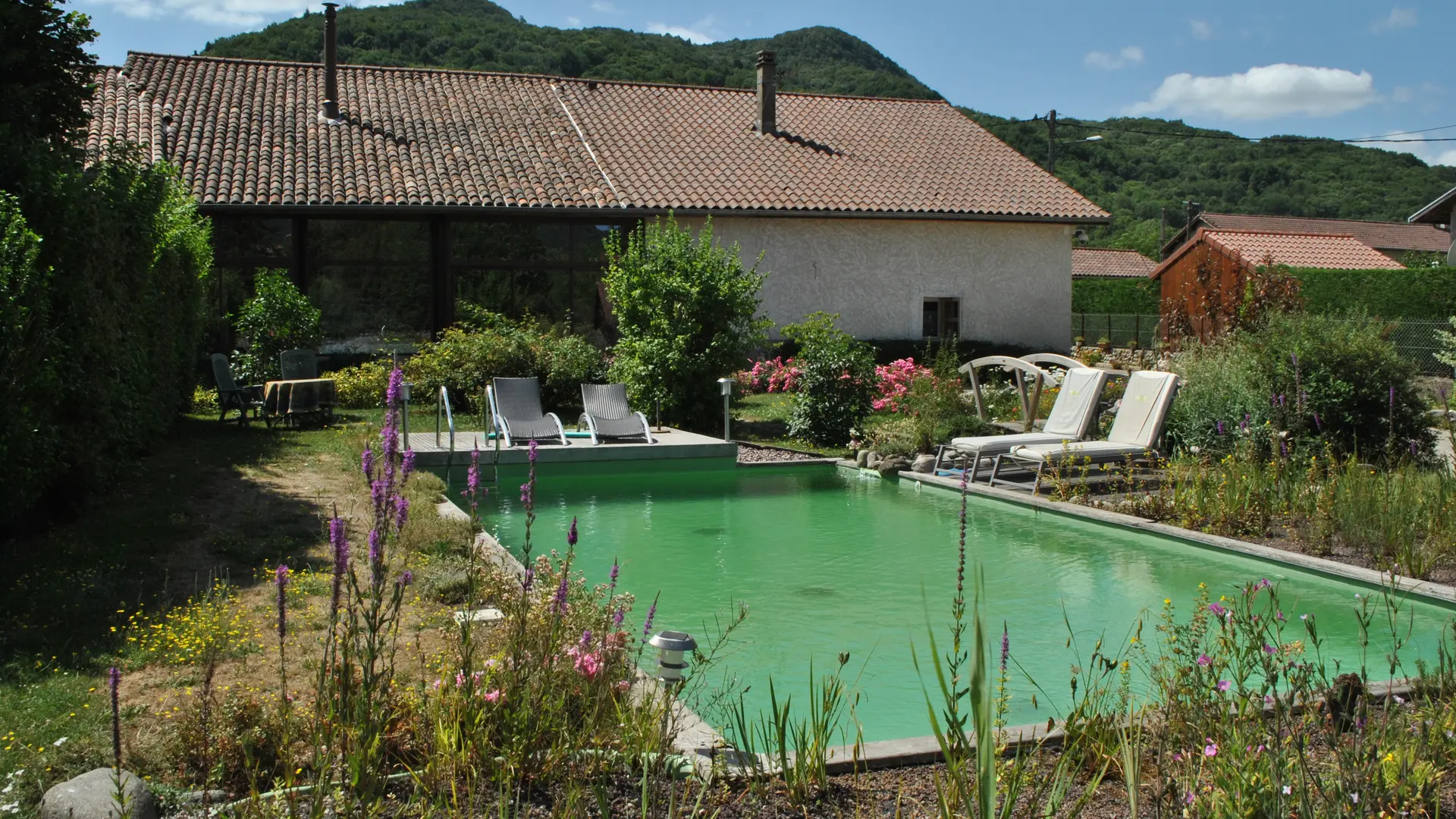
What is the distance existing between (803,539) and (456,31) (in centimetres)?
4407

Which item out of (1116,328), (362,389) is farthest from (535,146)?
(1116,328)

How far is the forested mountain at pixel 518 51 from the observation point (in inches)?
1516

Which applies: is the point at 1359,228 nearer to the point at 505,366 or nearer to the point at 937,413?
the point at 937,413

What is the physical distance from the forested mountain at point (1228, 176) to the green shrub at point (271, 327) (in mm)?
48127

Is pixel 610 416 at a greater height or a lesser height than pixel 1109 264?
lesser

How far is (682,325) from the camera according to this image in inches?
629

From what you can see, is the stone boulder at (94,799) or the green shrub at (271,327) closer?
the stone boulder at (94,799)

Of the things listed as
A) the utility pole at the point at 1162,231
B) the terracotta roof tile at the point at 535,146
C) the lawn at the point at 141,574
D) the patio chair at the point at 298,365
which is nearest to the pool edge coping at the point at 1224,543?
the lawn at the point at 141,574

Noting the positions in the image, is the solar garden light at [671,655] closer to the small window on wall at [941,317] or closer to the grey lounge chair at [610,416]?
the grey lounge chair at [610,416]

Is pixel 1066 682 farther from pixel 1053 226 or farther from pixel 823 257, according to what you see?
pixel 1053 226

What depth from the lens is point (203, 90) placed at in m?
23.6

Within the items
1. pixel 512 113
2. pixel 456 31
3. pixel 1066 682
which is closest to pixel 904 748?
pixel 1066 682

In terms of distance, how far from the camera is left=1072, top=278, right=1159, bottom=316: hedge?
3525cm

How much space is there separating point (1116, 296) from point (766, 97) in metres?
15.0
